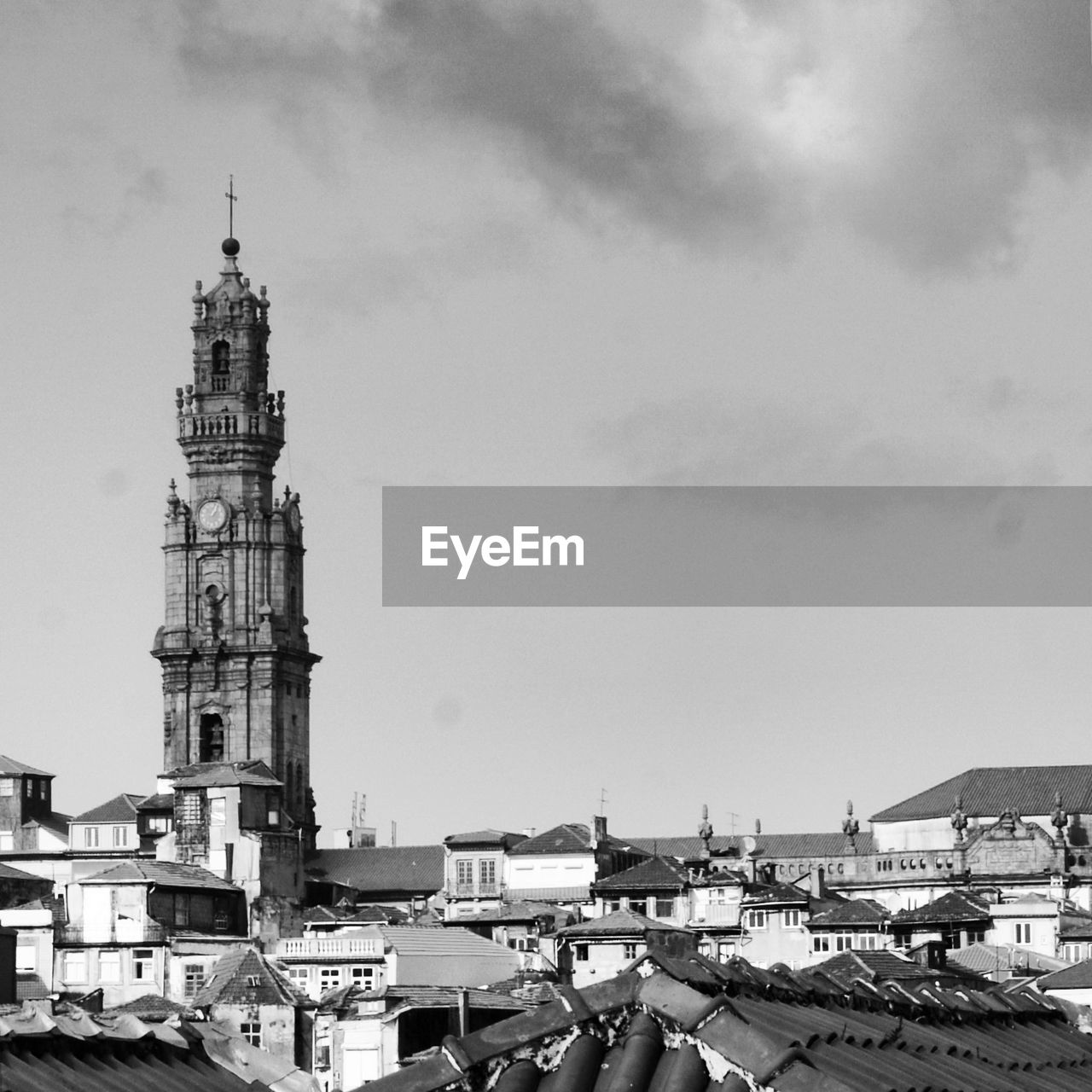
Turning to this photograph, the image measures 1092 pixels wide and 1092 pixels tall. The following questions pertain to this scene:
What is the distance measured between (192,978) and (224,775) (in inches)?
976

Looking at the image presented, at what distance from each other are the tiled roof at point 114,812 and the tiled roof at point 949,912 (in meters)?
35.2

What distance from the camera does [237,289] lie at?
146 m

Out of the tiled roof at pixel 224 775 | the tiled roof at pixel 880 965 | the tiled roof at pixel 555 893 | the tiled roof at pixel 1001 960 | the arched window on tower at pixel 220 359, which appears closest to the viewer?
the tiled roof at pixel 880 965

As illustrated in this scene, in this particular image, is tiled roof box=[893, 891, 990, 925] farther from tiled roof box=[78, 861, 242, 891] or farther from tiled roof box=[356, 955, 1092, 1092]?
tiled roof box=[356, 955, 1092, 1092]

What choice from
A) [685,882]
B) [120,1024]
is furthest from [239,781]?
[120,1024]

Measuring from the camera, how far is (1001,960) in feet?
302

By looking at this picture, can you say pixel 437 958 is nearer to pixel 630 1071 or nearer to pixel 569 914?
pixel 569 914

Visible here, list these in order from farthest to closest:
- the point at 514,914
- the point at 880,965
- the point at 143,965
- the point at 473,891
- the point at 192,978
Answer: the point at 473,891, the point at 514,914, the point at 143,965, the point at 192,978, the point at 880,965

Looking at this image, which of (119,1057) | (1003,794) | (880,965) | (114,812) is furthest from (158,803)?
(119,1057)

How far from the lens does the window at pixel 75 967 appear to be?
101625 millimetres

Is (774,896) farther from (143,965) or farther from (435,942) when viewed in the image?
(143,965)

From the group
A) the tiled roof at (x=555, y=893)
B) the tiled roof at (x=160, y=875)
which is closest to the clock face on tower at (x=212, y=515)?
the tiled roof at (x=555, y=893)

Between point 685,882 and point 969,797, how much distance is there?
22.0 metres

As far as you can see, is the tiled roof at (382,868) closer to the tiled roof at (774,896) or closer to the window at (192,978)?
the tiled roof at (774,896)
